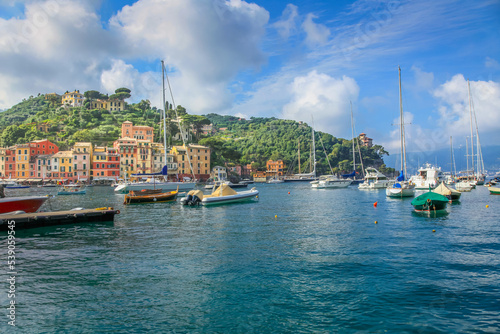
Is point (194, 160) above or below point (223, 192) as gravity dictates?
above

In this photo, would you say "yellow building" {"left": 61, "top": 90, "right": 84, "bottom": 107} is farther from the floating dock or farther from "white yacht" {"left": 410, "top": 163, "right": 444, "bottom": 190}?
the floating dock

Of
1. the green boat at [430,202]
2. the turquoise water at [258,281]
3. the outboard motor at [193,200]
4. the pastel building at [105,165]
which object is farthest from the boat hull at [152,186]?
the green boat at [430,202]

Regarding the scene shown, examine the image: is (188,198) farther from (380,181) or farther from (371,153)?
(371,153)

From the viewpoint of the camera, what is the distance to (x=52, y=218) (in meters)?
21.6

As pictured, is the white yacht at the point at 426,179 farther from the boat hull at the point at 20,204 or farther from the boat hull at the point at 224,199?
the boat hull at the point at 20,204

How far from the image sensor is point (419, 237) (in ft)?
58.3

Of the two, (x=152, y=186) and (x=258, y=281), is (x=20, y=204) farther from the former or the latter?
(x=152, y=186)

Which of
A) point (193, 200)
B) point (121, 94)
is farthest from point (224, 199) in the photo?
point (121, 94)

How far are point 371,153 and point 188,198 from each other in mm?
157044

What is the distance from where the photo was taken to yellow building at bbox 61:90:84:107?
6275 inches

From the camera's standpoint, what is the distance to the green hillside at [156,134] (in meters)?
116

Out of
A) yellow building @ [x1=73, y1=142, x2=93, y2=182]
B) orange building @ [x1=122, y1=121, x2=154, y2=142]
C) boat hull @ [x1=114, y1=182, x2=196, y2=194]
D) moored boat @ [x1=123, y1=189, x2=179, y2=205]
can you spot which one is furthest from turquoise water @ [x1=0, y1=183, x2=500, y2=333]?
orange building @ [x1=122, y1=121, x2=154, y2=142]

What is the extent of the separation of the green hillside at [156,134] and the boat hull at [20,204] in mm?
90387

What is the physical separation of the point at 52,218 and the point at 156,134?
10613cm
